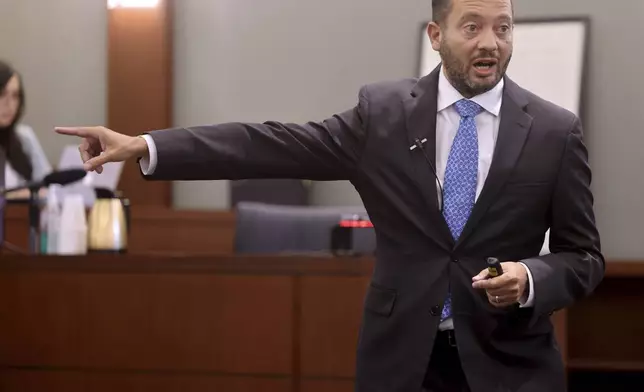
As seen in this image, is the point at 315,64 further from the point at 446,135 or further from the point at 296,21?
the point at 446,135

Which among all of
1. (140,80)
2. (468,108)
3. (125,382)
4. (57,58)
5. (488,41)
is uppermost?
(57,58)

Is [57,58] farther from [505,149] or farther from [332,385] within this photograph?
[505,149]

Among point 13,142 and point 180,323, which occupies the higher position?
point 13,142

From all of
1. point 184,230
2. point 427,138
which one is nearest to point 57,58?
point 184,230

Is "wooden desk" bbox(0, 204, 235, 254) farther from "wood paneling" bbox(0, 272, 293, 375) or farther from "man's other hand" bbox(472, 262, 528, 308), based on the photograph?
"man's other hand" bbox(472, 262, 528, 308)

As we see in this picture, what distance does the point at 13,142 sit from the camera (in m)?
4.22

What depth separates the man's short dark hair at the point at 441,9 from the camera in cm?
167

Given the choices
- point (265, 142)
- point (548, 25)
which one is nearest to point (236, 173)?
point (265, 142)

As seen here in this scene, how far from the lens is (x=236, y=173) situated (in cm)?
166

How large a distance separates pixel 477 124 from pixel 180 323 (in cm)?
183

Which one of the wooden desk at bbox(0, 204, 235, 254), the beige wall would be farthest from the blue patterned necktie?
the beige wall

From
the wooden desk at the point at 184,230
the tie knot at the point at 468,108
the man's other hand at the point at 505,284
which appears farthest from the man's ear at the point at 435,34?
the wooden desk at the point at 184,230

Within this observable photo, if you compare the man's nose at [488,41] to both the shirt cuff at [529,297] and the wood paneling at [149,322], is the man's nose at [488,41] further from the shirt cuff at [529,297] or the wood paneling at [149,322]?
the wood paneling at [149,322]

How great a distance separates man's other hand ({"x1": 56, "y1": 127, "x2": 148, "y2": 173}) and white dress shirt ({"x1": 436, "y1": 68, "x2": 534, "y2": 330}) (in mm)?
512
